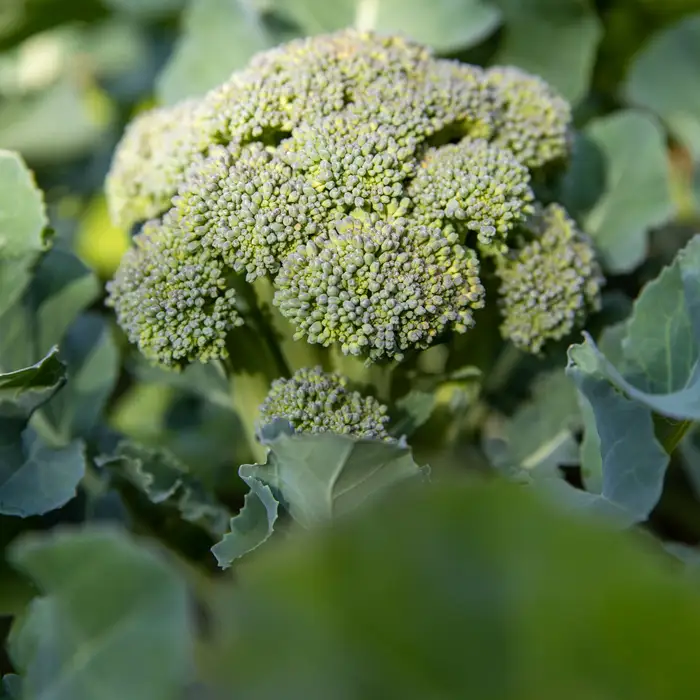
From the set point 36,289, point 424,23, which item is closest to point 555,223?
point 424,23

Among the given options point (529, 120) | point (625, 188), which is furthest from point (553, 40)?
point (529, 120)

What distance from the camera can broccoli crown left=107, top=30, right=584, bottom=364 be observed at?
719 millimetres

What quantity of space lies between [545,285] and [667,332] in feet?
0.45

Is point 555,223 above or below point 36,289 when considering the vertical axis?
above

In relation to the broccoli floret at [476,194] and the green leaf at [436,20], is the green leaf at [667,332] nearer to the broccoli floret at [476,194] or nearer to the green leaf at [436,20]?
the broccoli floret at [476,194]

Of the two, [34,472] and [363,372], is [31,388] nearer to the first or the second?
[34,472]

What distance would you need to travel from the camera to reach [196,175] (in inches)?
30.6

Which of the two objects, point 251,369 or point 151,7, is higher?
point 151,7

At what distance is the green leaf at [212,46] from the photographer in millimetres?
1138

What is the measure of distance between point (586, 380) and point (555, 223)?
0.79 feet

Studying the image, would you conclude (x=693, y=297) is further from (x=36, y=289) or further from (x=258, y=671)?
(x=36, y=289)

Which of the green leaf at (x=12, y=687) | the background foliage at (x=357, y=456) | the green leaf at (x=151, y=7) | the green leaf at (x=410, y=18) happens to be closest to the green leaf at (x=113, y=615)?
the background foliage at (x=357, y=456)

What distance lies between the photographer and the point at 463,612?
39 cm

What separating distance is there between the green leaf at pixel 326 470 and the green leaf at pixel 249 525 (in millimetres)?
13
